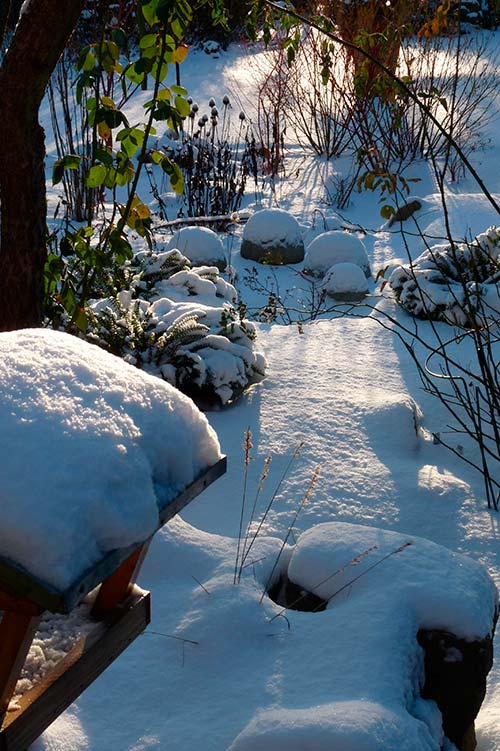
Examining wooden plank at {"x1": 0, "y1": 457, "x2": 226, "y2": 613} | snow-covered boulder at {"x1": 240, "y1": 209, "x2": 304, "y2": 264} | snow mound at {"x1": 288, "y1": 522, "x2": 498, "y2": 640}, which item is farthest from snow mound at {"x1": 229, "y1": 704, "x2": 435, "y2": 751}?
snow-covered boulder at {"x1": 240, "y1": 209, "x2": 304, "y2": 264}

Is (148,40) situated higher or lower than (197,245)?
higher

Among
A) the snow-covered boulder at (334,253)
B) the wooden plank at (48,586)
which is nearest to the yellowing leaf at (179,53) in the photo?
the wooden plank at (48,586)

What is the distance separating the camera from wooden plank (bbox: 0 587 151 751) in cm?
141

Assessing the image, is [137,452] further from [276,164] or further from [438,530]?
[276,164]

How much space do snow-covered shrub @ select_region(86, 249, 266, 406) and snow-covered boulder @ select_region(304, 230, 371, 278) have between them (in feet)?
7.93

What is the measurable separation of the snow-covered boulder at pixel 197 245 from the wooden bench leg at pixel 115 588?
5025 mm

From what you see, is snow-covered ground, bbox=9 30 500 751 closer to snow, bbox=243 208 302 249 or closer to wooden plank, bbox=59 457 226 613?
wooden plank, bbox=59 457 226 613

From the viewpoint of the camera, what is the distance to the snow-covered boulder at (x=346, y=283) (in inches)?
250

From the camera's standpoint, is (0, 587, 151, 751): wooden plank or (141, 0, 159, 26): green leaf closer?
(0, 587, 151, 751): wooden plank

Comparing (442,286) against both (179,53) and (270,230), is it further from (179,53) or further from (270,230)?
(179,53)

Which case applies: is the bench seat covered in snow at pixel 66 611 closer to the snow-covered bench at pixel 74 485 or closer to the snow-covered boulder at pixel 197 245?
the snow-covered bench at pixel 74 485

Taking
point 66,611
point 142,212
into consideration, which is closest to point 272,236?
point 142,212

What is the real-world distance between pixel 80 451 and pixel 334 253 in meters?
5.75

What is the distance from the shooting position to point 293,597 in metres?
2.64
